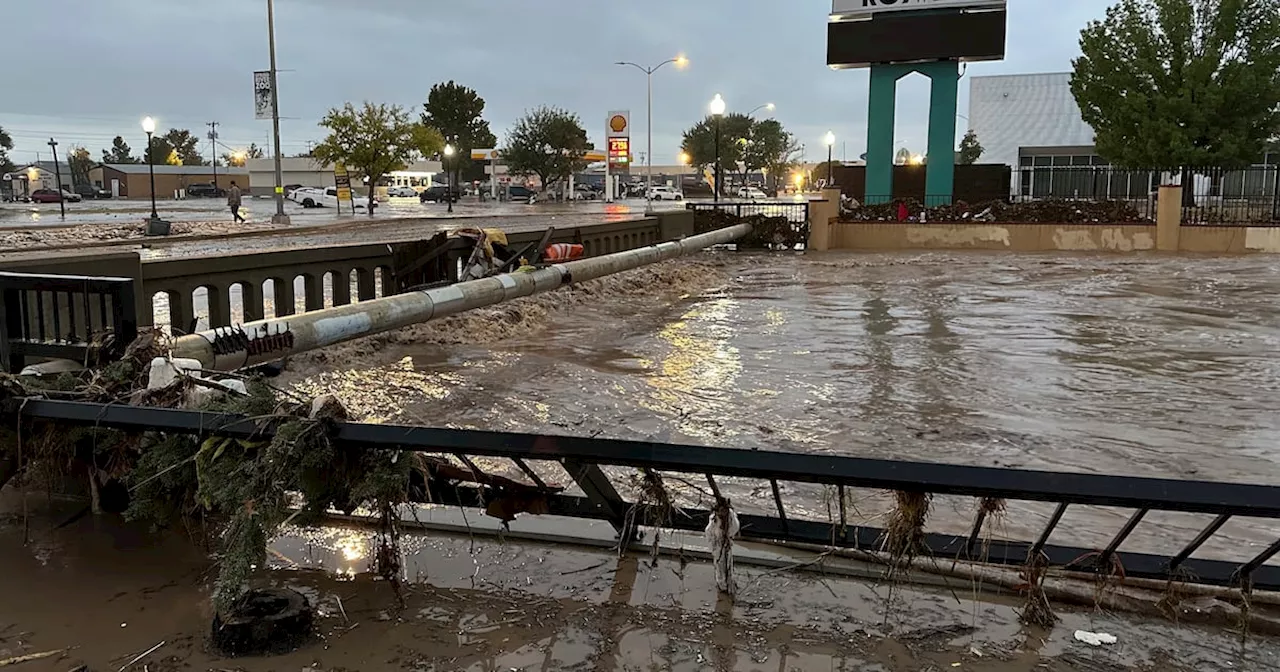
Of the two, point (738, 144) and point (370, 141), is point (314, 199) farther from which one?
point (738, 144)

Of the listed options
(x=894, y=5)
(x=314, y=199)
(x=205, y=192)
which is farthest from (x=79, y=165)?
(x=894, y=5)

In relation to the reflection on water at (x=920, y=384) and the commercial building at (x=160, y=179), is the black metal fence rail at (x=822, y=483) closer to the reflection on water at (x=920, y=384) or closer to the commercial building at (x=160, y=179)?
the reflection on water at (x=920, y=384)

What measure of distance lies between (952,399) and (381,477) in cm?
591

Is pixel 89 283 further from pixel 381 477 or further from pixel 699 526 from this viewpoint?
pixel 699 526

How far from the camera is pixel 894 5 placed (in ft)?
114

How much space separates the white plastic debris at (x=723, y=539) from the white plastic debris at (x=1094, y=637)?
4.55ft

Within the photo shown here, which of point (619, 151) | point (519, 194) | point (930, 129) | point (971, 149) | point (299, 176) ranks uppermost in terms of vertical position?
point (971, 149)

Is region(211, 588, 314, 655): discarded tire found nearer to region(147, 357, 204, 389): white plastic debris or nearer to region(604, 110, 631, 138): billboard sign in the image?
region(147, 357, 204, 389): white plastic debris

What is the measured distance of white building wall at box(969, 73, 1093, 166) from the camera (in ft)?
224

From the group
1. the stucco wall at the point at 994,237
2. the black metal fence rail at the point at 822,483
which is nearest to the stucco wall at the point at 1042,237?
the stucco wall at the point at 994,237

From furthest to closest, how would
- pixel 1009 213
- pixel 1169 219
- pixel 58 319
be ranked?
pixel 1009 213, pixel 1169 219, pixel 58 319

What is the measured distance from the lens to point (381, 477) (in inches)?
154

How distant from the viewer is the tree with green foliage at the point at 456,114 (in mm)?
108750

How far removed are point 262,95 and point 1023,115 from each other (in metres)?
53.3
